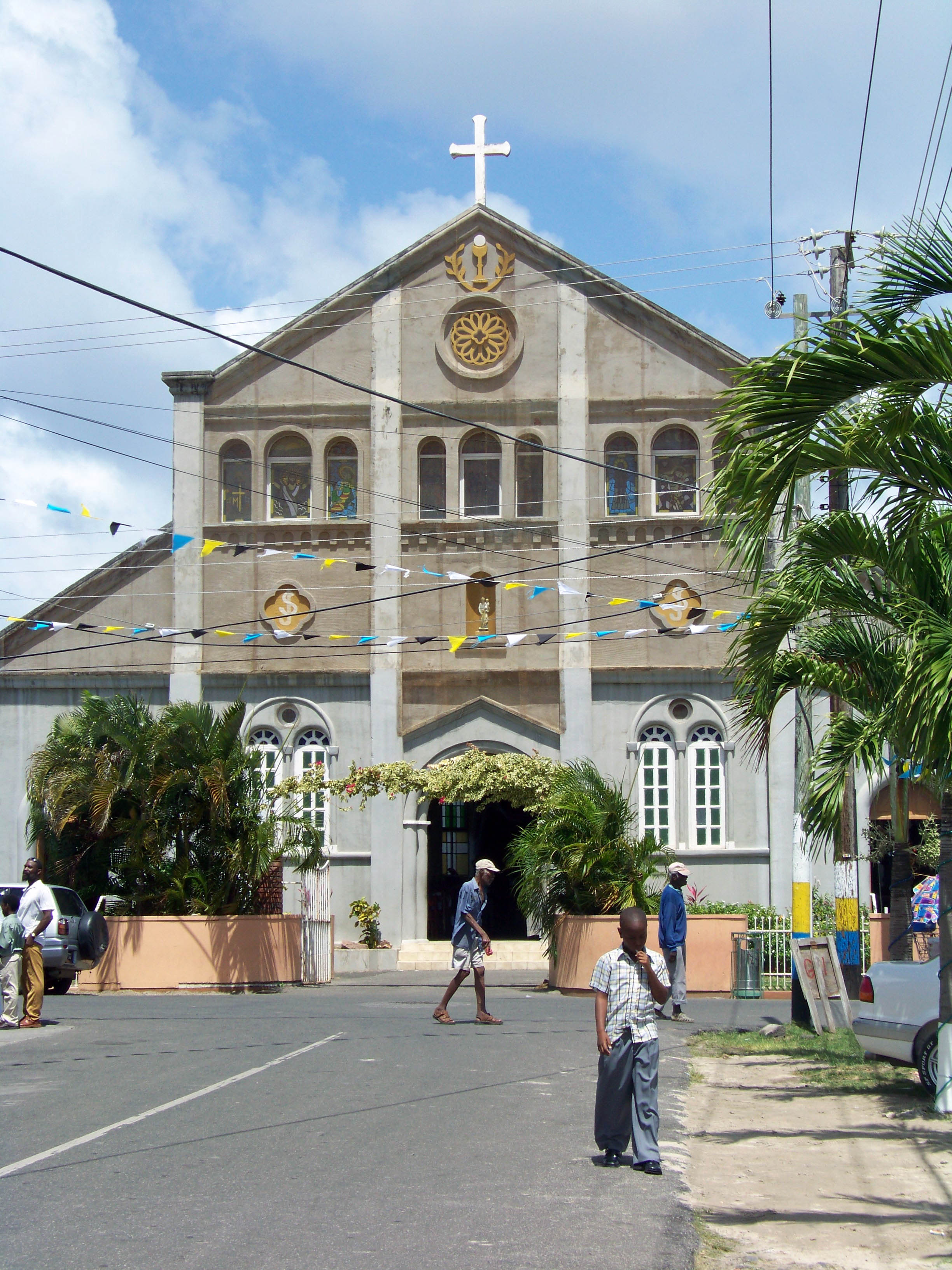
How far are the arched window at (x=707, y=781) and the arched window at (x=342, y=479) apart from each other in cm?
782

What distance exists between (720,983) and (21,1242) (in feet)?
52.2

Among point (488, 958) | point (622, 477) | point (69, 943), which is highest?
point (622, 477)

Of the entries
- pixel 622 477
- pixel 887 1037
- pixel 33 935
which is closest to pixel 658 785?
pixel 622 477

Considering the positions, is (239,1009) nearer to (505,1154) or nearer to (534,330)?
(505,1154)

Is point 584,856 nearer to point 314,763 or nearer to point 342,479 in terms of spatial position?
point 314,763

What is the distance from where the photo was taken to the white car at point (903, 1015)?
36.7ft

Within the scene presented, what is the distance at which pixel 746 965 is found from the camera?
20250 millimetres

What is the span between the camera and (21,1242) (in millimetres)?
6234

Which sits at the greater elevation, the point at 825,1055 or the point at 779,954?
the point at 779,954

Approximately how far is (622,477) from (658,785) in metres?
5.85

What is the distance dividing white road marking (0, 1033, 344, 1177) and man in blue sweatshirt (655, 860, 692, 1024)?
16.3ft

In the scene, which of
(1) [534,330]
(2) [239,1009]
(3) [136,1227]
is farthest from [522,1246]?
(1) [534,330]

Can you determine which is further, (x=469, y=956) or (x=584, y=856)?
(x=584, y=856)

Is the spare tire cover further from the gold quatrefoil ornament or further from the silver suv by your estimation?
the gold quatrefoil ornament
